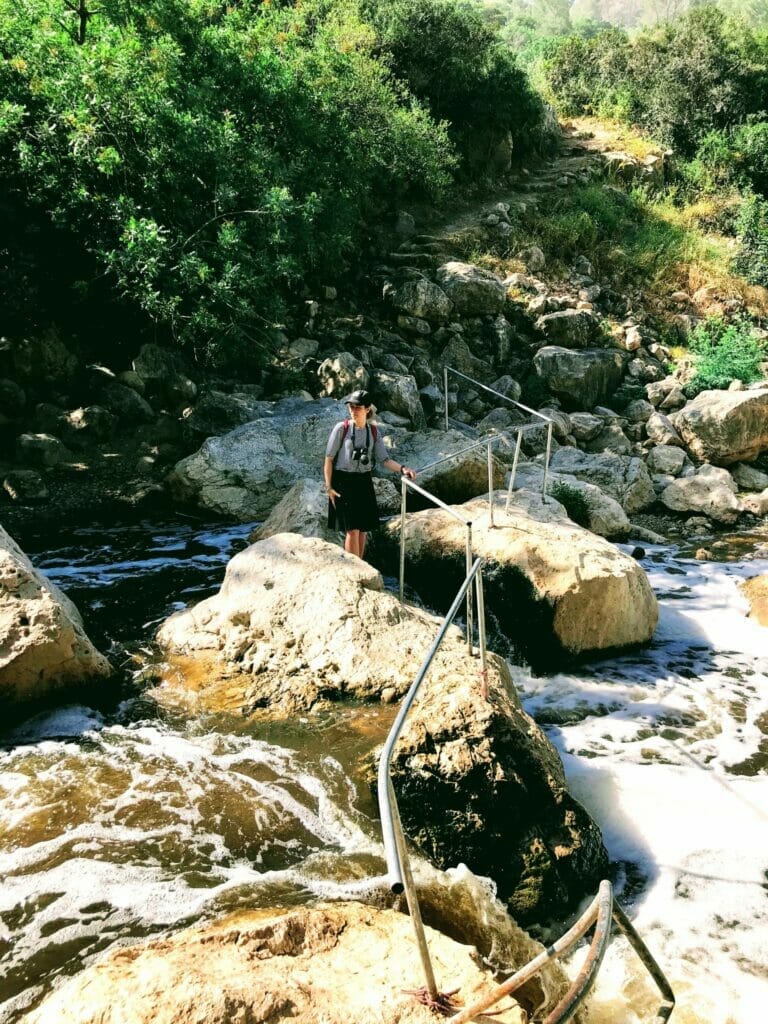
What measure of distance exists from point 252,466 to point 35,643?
5632 mm

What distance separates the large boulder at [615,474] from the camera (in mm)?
11719

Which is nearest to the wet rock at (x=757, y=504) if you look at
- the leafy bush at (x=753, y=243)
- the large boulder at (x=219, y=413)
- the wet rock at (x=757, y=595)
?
the wet rock at (x=757, y=595)

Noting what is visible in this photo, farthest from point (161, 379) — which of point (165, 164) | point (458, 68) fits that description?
point (458, 68)

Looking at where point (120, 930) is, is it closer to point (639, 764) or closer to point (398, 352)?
point (639, 764)

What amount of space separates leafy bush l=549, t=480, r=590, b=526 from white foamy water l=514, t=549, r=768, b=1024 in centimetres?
Result: 228

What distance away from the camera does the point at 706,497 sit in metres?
11.5

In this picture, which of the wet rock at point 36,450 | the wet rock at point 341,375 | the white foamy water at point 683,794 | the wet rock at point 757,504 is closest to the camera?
the white foamy water at point 683,794

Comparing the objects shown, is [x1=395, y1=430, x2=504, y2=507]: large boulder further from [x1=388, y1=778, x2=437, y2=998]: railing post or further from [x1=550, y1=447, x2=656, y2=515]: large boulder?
[x1=388, y1=778, x2=437, y2=998]: railing post

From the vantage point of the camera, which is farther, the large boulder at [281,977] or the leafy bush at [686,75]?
the leafy bush at [686,75]

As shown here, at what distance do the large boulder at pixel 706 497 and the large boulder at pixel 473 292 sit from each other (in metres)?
6.18

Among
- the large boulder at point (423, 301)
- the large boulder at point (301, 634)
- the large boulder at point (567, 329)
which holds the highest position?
the large boulder at point (423, 301)

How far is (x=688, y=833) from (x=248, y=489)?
7383 mm

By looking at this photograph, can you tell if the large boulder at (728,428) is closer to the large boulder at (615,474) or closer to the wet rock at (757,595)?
the large boulder at (615,474)

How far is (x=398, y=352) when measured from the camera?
14539 millimetres
